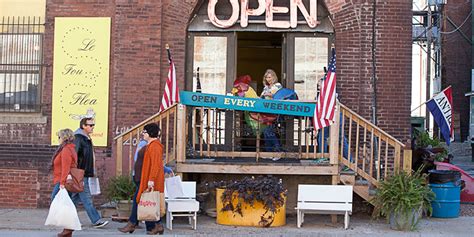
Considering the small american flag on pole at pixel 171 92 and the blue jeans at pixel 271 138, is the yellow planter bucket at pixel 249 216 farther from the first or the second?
the small american flag on pole at pixel 171 92

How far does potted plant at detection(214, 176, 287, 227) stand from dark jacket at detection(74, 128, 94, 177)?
209cm

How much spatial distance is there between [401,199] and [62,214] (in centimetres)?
499

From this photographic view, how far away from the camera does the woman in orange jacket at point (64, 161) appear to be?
8891 mm

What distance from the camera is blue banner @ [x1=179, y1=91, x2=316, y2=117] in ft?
35.4

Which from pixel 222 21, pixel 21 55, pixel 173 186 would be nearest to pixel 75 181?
pixel 173 186

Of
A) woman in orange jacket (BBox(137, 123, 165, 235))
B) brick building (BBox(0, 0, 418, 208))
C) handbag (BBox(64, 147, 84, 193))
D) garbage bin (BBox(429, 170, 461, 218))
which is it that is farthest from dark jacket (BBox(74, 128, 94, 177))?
garbage bin (BBox(429, 170, 461, 218))

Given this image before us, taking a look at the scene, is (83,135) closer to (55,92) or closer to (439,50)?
(55,92)

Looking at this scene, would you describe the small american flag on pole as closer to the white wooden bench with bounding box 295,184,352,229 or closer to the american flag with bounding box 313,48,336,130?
the american flag with bounding box 313,48,336,130

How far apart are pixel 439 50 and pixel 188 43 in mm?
20485

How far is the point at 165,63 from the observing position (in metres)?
12.2

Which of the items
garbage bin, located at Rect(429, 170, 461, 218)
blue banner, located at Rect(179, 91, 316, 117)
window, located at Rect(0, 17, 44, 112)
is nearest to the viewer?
blue banner, located at Rect(179, 91, 316, 117)

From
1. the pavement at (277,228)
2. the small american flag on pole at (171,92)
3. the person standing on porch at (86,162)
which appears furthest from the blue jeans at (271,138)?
the person standing on porch at (86,162)

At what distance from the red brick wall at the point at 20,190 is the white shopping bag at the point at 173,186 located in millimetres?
3627

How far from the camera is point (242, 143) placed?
1255 cm
